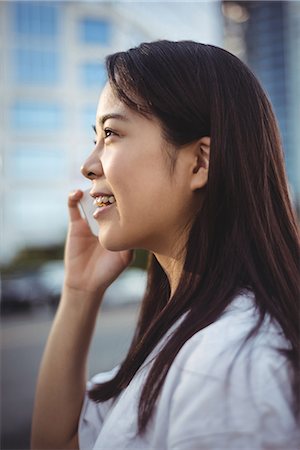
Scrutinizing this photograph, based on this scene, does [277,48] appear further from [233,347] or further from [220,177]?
[233,347]

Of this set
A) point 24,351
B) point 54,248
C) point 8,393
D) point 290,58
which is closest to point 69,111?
point 54,248

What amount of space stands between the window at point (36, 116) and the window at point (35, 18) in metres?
4.46

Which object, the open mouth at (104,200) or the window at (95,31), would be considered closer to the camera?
the open mouth at (104,200)

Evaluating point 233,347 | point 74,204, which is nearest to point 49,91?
point 74,204

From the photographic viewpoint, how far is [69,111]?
120 ft

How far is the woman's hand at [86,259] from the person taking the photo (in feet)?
5.02

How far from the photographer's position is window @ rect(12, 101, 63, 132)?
3528 centimetres

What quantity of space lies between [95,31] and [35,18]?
159 inches

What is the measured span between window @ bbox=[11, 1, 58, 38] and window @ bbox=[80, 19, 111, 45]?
6.52 feet

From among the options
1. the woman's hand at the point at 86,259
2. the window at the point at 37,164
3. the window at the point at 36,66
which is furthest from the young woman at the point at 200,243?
the window at the point at 36,66

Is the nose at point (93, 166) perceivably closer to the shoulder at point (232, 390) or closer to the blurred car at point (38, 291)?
the shoulder at point (232, 390)

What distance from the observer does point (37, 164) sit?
3591cm

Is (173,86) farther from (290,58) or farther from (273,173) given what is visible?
(290,58)

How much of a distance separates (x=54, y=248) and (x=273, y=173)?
A: 109 feet
